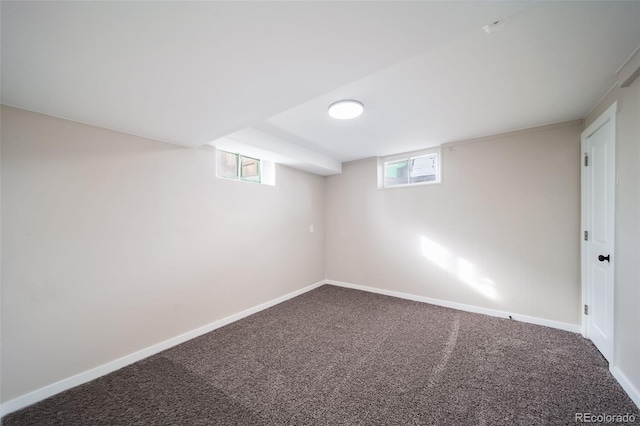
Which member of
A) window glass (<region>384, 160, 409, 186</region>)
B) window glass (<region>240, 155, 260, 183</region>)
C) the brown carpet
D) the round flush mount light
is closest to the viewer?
the brown carpet

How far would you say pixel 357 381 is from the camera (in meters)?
1.98

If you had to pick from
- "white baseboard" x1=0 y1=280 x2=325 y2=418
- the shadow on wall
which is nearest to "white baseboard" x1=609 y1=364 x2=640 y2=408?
the shadow on wall

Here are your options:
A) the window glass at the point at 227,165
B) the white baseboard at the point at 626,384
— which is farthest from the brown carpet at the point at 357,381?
the window glass at the point at 227,165

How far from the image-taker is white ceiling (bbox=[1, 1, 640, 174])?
1.08m

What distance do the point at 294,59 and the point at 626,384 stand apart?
3.31 meters

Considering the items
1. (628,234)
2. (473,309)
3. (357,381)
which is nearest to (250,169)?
(357,381)

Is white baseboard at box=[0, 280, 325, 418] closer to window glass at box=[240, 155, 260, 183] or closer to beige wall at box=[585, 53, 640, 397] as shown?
window glass at box=[240, 155, 260, 183]

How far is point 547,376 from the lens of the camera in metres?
2.01

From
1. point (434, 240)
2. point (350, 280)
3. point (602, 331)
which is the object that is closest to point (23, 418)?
point (350, 280)

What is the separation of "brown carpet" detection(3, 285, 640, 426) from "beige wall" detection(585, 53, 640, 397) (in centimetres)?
32

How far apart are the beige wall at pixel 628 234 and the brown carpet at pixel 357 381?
32 cm

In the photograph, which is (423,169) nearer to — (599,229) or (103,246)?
(599,229)

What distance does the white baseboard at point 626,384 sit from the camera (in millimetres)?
1683

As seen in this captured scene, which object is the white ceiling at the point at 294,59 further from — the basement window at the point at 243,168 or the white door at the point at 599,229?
the basement window at the point at 243,168
